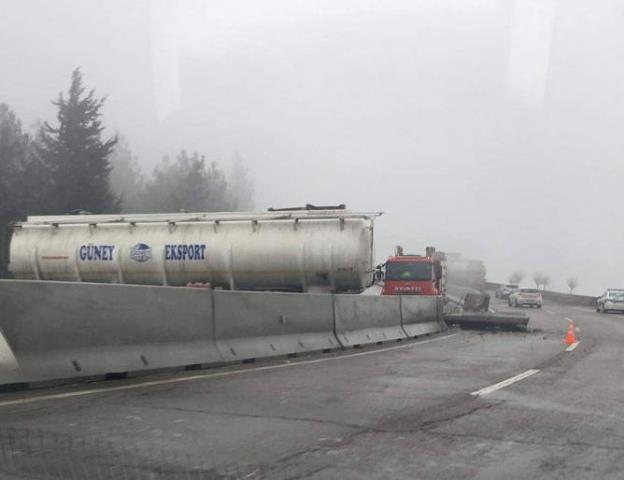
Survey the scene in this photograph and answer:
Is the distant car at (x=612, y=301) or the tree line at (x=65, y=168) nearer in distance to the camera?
the distant car at (x=612, y=301)

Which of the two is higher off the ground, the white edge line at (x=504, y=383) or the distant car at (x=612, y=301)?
the white edge line at (x=504, y=383)

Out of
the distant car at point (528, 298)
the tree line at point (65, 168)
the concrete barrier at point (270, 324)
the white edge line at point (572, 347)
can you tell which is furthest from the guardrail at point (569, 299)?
the concrete barrier at point (270, 324)

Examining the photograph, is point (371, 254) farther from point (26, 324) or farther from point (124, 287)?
point (26, 324)

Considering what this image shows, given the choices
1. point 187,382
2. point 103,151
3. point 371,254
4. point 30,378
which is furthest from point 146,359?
point 103,151

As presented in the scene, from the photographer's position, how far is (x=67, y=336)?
8242 mm

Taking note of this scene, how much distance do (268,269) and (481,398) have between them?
11383 millimetres

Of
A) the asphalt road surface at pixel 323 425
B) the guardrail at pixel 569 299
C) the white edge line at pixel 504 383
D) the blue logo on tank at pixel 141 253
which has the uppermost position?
the blue logo on tank at pixel 141 253

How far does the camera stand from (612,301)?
Result: 4081 centimetres

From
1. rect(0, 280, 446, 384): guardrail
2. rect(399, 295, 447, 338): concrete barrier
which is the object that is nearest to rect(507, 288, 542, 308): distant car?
rect(399, 295, 447, 338): concrete barrier

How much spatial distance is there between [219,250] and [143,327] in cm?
961

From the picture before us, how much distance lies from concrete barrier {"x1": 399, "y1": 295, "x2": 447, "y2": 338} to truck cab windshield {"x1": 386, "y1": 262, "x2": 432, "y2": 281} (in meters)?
2.70

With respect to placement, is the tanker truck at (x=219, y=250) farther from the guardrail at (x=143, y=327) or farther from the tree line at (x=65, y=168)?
the tree line at (x=65, y=168)

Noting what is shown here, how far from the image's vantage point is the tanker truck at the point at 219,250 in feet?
60.5

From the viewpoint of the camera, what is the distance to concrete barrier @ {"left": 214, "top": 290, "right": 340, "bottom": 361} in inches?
436
